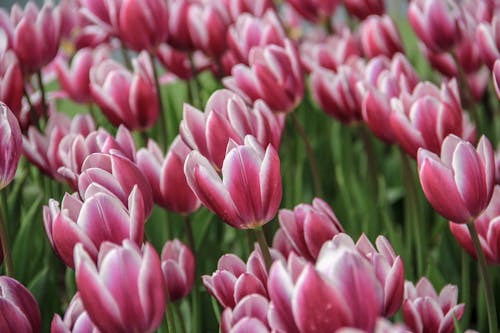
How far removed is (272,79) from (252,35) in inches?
6.4

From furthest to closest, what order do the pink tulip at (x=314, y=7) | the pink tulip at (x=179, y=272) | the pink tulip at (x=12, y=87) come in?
the pink tulip at (x=314, y=7)
the pink tulip at (x=12, y=87)
the pink tulip at (x=179, y=272)

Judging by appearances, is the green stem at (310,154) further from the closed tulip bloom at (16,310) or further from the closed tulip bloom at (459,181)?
the closed tulip bloom at (16,310)

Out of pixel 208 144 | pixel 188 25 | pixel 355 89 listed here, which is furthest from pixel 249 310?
pixel 188 25

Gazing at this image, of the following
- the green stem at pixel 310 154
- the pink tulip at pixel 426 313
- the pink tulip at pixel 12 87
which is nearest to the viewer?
the pink tulip at pixel 426 313

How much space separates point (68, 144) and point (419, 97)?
0.35 meters

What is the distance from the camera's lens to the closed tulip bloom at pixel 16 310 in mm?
549

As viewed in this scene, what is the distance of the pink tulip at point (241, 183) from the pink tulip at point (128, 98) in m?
0.33

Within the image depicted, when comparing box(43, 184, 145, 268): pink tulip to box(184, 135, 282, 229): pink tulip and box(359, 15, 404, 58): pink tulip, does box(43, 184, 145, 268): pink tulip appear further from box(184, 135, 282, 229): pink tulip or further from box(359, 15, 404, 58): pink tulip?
box(359, 15, 404, 58): pink tulip

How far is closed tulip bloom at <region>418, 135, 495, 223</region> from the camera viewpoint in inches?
23.9

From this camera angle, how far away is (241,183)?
589 mm

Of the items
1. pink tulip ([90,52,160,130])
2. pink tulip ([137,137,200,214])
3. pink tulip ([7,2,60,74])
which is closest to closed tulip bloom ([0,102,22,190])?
pink tulip ([137,137,200,214])

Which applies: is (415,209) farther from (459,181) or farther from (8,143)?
(8,143)

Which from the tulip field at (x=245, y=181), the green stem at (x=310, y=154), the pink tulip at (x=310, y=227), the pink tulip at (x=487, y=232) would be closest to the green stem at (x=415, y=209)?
the tulip field at (x=245, y=181)

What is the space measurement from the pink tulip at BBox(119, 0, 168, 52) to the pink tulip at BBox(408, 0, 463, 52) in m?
0.31
